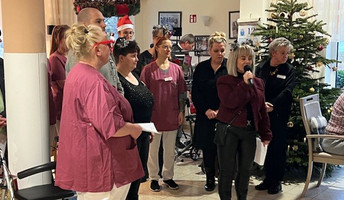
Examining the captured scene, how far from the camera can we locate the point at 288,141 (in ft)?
14.1

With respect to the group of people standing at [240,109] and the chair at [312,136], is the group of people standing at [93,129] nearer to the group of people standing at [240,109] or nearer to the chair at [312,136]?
the group of people standing at [240,109]

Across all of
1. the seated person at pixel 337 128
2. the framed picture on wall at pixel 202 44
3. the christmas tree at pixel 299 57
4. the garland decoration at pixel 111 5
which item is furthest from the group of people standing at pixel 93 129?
the framed picture on wall at pixel 202 44

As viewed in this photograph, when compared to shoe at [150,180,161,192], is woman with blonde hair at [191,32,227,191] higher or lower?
higher

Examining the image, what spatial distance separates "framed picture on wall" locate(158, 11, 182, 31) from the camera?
7.54 meters

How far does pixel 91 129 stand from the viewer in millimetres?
2111

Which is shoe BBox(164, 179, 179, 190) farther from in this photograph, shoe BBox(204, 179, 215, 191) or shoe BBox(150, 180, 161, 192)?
shoe BBox(204, 179, 215, 191)

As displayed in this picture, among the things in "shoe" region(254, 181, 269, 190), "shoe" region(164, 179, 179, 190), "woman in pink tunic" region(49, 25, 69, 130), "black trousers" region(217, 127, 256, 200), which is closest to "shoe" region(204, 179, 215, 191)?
"shoe" region(164, 179, 179, 190)

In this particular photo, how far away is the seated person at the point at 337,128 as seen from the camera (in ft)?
12.0

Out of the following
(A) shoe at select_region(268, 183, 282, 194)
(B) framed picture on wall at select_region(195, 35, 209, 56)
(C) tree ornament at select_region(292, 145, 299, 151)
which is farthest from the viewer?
(B) framed picture on wall at select_region(195, 35, 209, 56)

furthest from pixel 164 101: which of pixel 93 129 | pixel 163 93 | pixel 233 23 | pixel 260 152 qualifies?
pixel 233 23

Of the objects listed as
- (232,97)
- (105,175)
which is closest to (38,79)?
(105,175)

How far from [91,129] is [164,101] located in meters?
1.83

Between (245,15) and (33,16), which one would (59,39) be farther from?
(245,15)

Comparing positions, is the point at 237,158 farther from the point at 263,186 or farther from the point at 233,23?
the point at 233,23
